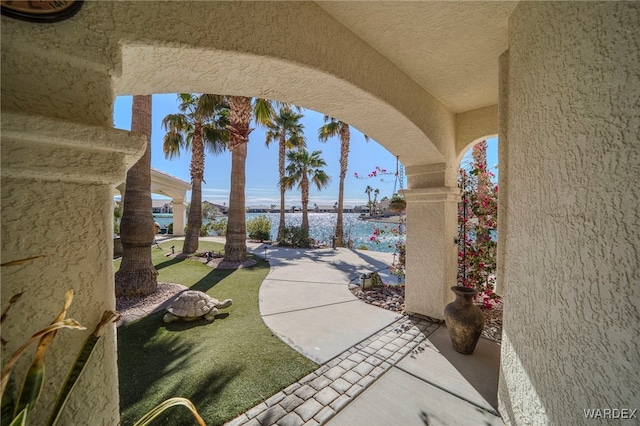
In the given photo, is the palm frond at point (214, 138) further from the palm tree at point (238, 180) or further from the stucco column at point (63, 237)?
the stucco column at point (63, 237)

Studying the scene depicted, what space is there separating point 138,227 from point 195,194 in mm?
6290

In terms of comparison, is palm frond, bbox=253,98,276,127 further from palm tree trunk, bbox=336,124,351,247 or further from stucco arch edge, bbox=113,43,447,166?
stucco arch edge, bbox=113,43,447,166

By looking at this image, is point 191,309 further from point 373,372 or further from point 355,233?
point 355,233

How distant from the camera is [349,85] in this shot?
99.4 inches

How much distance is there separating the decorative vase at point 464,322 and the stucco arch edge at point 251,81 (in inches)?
103

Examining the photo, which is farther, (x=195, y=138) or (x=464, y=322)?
(x=195, y=138)

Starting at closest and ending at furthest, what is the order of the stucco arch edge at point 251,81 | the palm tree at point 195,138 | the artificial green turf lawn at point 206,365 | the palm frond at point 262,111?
the stucco arch edge at point 251,81, the artificial green turf lawn at point 206,365, the palm frond at point 262,111, the palm tree at point 195,138

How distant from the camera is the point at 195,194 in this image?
12109mm

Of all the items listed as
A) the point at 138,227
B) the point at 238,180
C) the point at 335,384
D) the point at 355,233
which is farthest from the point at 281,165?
the point at 335,384

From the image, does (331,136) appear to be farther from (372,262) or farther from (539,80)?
(539,80)

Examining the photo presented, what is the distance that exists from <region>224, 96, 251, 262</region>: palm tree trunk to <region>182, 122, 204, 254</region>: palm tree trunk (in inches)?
101

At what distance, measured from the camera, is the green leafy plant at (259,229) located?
57.1 ft

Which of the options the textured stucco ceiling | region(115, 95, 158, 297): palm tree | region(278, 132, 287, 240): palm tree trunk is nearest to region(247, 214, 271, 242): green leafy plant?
region(278, 132, 287, 240): palm tree trunk
